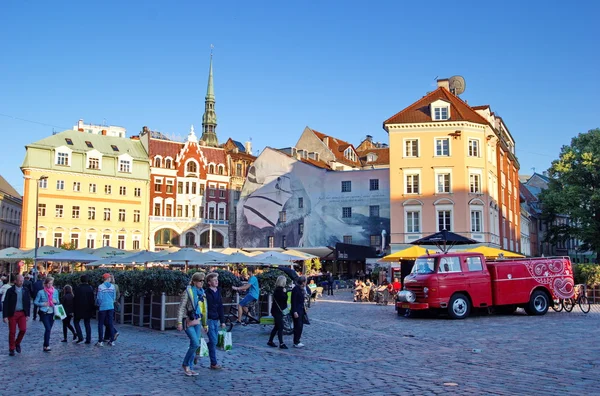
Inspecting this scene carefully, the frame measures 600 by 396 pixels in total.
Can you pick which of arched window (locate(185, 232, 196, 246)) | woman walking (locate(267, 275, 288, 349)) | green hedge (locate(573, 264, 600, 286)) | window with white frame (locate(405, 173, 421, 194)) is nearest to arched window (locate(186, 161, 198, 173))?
arched window (locate(185, 232, 196, 246))

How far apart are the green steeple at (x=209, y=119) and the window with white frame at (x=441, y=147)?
48.0 m

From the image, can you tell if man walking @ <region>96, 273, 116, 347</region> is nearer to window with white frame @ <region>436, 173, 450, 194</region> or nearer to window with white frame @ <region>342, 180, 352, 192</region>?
window with white frame @ <region>436, 173, 450, 194</region>

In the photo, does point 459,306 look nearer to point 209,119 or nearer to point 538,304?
point 538,304

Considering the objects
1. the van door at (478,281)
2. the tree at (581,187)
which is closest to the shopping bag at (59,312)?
the van door at (478,281)

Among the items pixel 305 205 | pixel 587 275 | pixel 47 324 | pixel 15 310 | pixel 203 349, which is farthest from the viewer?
pixel 305 205

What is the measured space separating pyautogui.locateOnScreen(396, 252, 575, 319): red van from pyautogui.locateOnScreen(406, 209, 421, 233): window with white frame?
25924 millimetres

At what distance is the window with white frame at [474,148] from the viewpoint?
162ft

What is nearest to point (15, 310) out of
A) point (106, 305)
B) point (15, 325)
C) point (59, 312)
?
point (15, 325)

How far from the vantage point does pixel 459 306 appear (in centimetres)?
2195

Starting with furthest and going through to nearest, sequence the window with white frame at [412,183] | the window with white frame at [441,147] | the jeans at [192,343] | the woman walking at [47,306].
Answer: the window with white frame at [412,183] < the window with white frame at [441,147] < the woman walking at [47,306] < the jeans at [192,343]

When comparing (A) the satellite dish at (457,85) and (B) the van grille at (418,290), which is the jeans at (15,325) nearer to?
(B) the van grille at (418,290)

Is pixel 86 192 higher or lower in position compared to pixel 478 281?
higher

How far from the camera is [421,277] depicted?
21.9 metres

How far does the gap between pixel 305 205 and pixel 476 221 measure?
68.0ft
